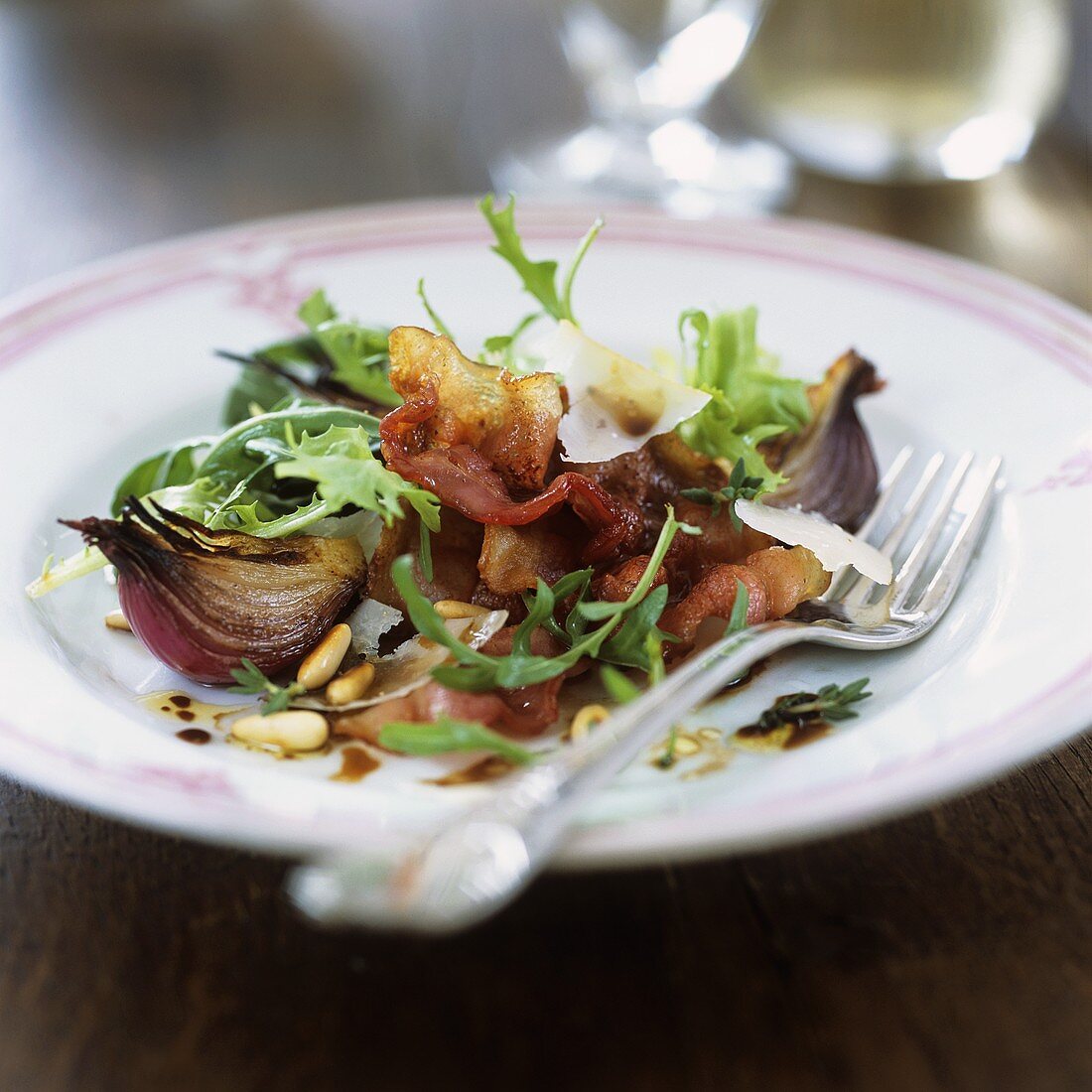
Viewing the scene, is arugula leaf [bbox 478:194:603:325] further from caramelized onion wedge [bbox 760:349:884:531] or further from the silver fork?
the silver fork

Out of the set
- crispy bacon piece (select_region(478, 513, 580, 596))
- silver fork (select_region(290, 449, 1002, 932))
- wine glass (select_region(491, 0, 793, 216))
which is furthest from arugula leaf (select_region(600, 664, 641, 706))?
wine glass (select_region(491, 0, 793, 216))

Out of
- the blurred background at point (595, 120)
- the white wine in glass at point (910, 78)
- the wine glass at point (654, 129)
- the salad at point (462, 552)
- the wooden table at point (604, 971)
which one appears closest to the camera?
the wooden table at point (604, 971)

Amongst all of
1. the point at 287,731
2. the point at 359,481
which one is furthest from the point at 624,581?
the point at 287,731

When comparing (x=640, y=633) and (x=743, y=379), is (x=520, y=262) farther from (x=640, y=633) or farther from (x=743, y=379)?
(x=640, y=633)

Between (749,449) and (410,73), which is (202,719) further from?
(410,73)

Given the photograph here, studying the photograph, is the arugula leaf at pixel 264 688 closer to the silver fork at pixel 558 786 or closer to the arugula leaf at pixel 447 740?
the arugula leaf at pixel 447 740

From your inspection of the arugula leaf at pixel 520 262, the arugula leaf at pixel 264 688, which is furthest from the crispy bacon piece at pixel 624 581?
the arugula leaf at pixel 520 262

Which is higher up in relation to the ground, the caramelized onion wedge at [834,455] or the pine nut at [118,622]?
the caramelized onion wedge at [834,455]
